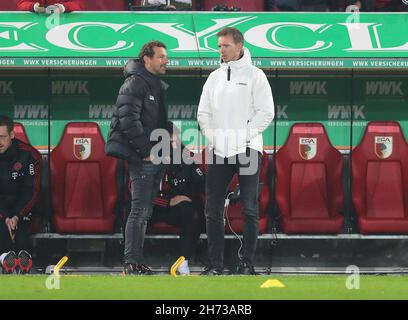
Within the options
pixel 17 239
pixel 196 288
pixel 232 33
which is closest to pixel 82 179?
pixel 17 239

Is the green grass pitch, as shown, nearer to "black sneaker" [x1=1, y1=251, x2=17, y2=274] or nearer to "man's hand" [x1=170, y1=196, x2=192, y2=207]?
"black sneaker" [x1=1, y1=251, x2=17, y2=274]

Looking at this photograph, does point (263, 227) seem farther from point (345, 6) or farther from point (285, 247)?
point (345, 6)

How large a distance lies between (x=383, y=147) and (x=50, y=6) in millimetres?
3376

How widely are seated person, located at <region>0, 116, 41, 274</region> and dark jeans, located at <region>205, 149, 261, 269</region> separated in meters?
1.95

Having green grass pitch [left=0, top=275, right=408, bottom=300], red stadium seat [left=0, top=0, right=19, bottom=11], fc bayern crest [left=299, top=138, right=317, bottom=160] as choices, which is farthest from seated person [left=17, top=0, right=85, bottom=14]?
Answer: green grass pitch [left=0, top=275, right=408, bottom=300]

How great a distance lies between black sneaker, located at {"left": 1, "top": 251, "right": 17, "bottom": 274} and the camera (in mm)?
12414

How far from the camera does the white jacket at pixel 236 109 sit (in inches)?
451

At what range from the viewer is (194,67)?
1315 centimetres

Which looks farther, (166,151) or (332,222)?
(332,222)

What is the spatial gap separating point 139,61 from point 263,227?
2.30 m

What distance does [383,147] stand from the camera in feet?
44.9
